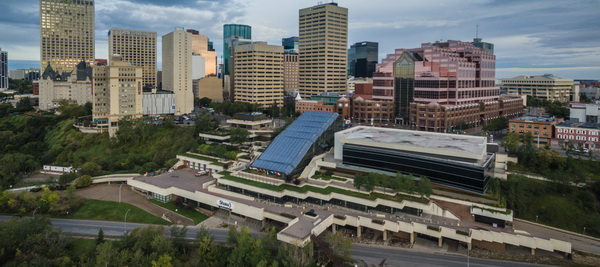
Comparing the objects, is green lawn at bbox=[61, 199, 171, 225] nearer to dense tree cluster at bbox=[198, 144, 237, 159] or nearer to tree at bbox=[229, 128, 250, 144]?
dense tree cluster at bbox=[198, 144, 237, 159]

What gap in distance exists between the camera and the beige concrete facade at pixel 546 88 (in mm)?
180125

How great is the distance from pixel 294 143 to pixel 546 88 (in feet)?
503

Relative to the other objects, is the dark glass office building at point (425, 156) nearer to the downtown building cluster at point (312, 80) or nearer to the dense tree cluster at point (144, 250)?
the dense tree cluster at point (144, 250)

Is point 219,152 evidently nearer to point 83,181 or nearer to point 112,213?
point 112,213

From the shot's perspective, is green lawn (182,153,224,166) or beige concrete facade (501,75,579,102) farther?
beige concrete facade (501,75,579,102)

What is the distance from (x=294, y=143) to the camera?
253ft

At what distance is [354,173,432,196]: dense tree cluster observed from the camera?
200ft

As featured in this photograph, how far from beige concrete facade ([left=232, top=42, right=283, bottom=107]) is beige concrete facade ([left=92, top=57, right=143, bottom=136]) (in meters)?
48.2

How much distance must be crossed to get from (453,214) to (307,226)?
23956mm

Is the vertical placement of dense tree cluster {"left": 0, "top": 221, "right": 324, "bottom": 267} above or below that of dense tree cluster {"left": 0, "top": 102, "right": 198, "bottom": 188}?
below

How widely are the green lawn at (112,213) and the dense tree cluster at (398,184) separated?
31.0 metres

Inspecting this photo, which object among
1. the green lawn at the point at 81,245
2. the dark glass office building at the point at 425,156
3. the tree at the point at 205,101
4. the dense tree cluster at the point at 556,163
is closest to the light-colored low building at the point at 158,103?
the tree at the point at 205,101

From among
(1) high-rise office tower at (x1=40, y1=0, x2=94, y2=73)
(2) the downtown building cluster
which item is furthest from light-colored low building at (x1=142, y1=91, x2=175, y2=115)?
(1) high-rise office tower at (x1=40, y1=0, x2=94, y2=73)

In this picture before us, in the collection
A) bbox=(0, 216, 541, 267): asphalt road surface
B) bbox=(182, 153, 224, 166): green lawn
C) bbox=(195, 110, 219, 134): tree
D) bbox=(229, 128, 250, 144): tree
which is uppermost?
bbox=(195, 110, 219, 134): tree
